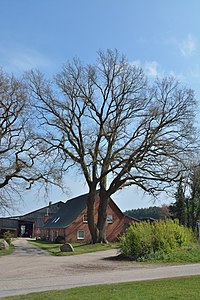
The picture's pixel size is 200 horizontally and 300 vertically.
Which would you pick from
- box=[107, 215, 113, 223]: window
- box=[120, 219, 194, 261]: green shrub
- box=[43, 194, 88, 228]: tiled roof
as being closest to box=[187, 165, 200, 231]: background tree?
box=[107, 215, 113, 223]: window

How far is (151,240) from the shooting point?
71.7 ft

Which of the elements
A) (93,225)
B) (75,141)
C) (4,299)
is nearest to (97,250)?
(93,225)

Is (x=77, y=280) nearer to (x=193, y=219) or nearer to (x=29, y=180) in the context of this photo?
(x=29, y=180)

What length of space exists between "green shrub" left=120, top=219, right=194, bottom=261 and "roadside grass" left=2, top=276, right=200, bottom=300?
9.53m

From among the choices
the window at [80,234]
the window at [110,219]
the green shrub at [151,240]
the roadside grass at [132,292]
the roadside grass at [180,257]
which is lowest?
the roadside grass at [132,292]

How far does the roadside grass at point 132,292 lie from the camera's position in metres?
9.05

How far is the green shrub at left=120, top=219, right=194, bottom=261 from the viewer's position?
2134 cm

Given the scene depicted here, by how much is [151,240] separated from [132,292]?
12298 mm

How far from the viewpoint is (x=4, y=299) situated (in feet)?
31.7

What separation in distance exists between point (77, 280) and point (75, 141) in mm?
23282

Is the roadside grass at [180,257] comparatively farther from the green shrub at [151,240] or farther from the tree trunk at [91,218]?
the tree trunk at [91,218]

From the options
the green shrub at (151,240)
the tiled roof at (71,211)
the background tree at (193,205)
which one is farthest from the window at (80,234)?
the green shrub at (151,240)

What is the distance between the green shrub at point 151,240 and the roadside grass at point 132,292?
375 inches

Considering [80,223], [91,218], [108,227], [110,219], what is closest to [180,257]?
[91,218]
